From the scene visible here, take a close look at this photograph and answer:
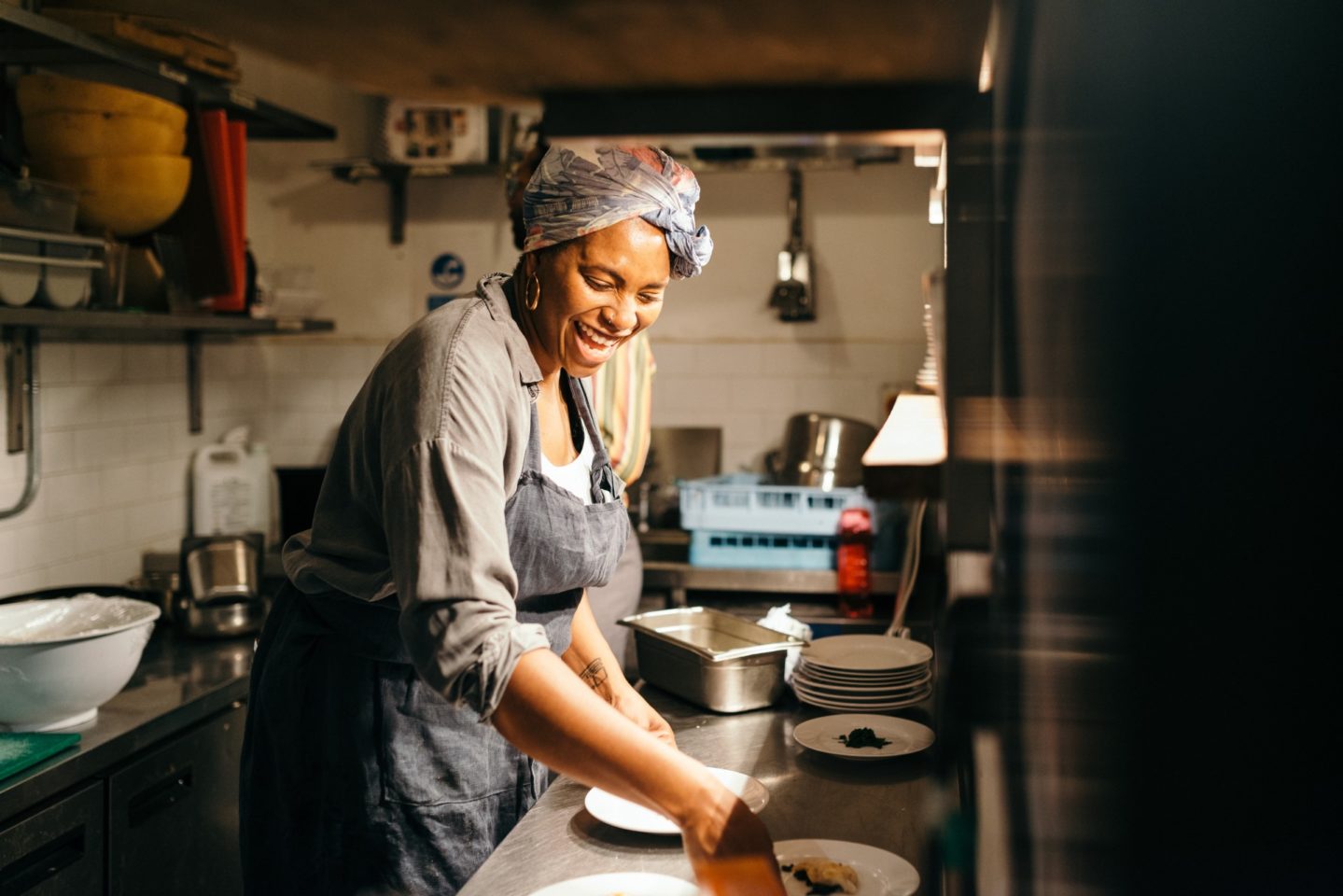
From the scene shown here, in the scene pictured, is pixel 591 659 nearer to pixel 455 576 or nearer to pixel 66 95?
pixel 455 576

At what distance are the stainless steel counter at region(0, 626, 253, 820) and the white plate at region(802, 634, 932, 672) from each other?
1.45 m

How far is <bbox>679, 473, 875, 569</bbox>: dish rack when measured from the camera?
3660mm

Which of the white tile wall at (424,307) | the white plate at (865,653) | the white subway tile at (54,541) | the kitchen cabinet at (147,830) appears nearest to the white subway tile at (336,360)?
the white tile wall at (424,307)

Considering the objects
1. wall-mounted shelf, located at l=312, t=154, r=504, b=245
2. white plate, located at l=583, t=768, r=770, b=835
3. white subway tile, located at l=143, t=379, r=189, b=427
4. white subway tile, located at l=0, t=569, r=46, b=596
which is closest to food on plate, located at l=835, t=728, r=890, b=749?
white plate, located at l=583, t=768, r=770, b=835

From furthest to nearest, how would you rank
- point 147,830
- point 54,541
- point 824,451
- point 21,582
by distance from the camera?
point 824,451
point 54,541
point 21,582
point 147,830

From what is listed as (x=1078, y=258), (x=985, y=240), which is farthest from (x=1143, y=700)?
(x=985, y=240)

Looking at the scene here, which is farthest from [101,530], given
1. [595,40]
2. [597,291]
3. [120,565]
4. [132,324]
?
[595,40]

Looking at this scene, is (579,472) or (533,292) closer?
(533,292)

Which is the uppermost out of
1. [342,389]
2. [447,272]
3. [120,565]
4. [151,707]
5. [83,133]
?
[83,133]

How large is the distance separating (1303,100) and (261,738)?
5.94ft

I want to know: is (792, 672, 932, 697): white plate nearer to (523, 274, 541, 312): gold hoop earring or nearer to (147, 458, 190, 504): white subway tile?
(523, 274, 541, 312): gold hoop earring

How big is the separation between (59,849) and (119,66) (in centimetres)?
187

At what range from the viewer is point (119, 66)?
9.61ft

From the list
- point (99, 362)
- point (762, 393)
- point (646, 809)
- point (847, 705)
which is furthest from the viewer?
point (762, 393)
